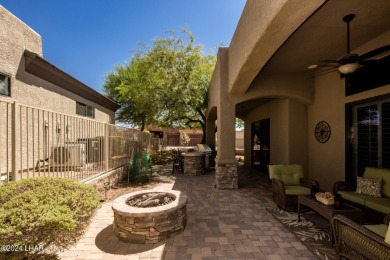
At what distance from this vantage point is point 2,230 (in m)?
1.98

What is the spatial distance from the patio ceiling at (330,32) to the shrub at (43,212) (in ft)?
17.0

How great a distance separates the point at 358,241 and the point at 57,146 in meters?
5.64

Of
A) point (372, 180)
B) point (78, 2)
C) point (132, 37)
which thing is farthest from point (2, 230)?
point (132, 37)

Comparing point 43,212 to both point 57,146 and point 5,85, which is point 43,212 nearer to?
point 57,146

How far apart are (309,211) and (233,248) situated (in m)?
2.69

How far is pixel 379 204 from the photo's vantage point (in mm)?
4164

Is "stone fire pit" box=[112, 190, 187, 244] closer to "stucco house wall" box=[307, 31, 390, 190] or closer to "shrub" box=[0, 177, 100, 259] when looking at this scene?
"shrub" box=[0, 177, 100, 259]

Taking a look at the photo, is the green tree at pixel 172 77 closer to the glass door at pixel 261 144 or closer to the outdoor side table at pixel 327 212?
the glass door at pixel 261 144

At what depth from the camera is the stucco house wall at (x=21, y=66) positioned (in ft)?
22.8

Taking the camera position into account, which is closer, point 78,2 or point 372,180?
point 372,180

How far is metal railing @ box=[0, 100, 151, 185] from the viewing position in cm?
348

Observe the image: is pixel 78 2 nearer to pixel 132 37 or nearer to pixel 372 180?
pixel 132 37

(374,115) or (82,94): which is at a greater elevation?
(82,94)

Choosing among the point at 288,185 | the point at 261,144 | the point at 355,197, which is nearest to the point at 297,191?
the point at 288,185
